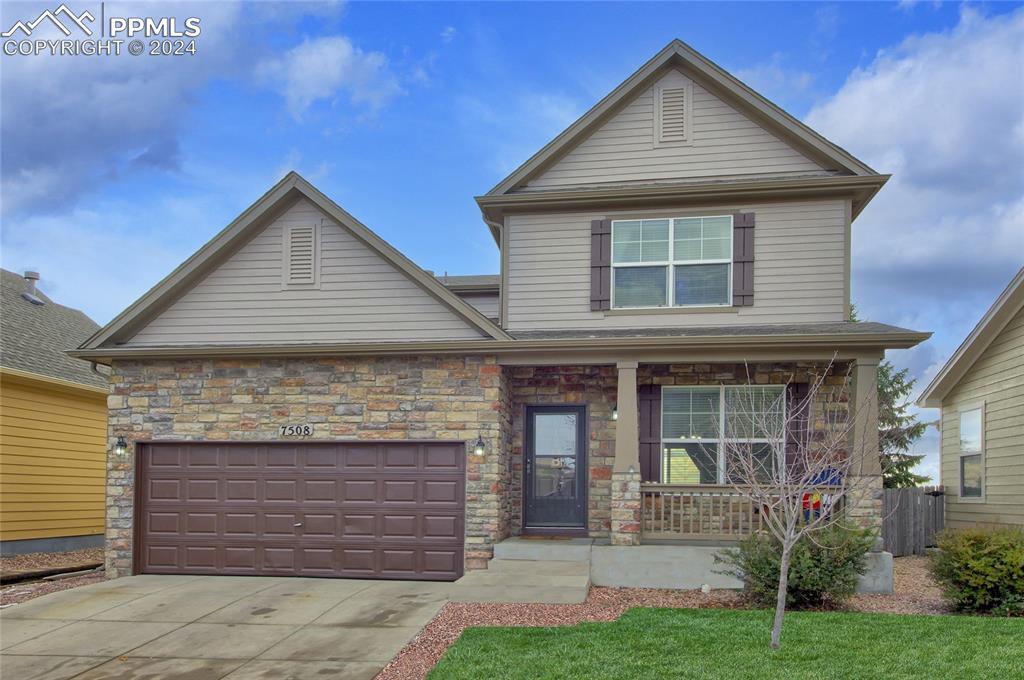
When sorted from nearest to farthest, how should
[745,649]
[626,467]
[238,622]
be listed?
[745,649] < [238,622] < [626,467]

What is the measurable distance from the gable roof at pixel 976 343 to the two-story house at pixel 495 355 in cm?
257

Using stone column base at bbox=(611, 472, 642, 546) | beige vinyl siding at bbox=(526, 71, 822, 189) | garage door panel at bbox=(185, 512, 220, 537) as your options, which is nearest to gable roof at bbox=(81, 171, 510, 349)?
beige vinyl siding at bbox=(526, 71, 822, 189)

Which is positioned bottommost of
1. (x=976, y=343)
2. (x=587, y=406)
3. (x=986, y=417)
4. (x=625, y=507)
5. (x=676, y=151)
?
(x=625, y=507)

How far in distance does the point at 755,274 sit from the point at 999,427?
5262mm

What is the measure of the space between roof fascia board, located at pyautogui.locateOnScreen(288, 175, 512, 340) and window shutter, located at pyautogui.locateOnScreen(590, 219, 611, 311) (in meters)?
1.68

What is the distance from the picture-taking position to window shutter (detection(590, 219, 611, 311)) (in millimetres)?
13344

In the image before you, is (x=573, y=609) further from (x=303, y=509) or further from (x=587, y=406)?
(x=303, y=509)

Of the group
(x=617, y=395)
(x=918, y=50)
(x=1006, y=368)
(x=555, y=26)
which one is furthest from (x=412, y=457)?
(x=918, y=50)

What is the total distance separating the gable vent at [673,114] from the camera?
1357 cm

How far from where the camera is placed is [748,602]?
9.96m

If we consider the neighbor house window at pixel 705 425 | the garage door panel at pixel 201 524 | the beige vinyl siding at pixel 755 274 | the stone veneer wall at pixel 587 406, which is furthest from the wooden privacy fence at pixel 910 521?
the garage door panel at pixel 201 524

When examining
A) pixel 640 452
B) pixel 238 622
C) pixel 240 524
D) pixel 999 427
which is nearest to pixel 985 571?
pixel 640 452

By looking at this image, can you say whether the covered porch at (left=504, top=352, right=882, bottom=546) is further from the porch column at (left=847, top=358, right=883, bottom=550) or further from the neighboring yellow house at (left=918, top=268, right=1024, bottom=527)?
the neighboring yellow house at (left=918, top=268, right=1024, bottom=527)

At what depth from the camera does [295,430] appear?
12969 mm
